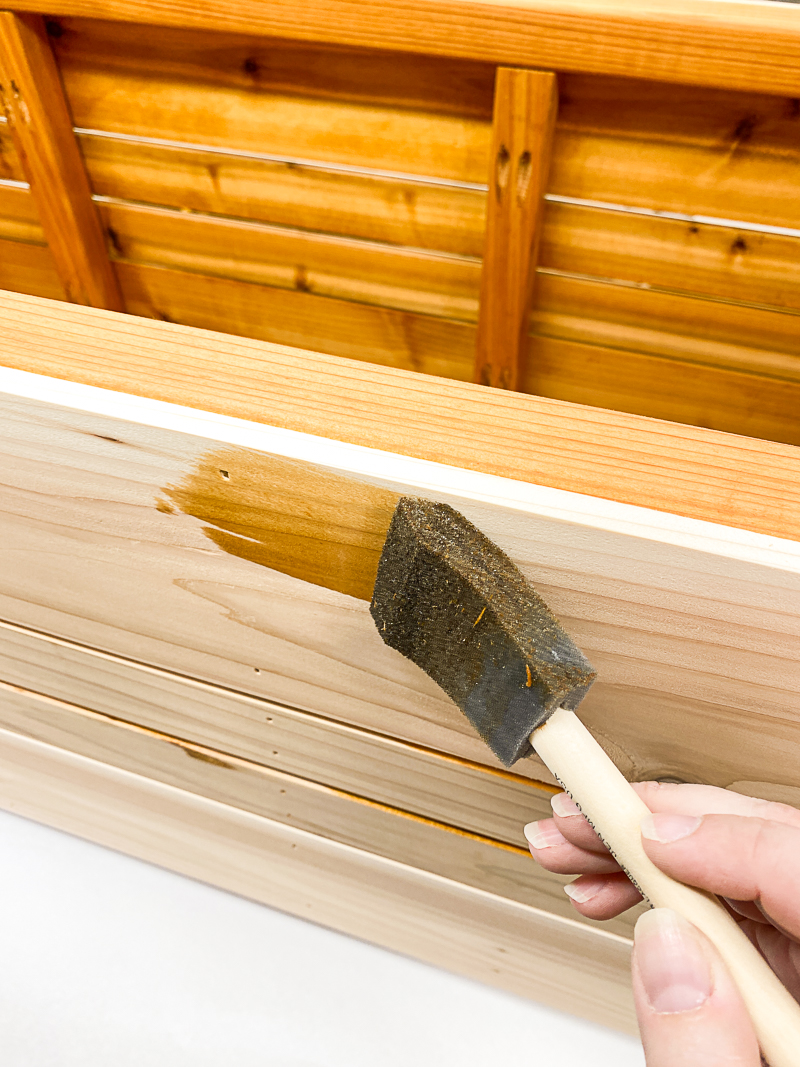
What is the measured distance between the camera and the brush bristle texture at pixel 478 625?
365mm

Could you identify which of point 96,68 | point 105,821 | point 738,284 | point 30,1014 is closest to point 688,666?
point 105,821

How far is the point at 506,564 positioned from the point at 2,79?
1454 millimetres

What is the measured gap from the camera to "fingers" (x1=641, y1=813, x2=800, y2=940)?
1.24ft

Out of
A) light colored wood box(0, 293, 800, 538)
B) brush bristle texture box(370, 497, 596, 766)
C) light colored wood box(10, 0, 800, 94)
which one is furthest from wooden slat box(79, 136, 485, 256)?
brush bristle texture box(370, 497, 596, 766)

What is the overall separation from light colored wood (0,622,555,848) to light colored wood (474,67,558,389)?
0.94 m

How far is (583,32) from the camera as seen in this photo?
963 mm

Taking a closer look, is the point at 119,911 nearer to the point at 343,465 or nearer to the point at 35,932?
the point at 35,932

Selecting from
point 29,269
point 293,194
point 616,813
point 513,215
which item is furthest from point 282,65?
point 616,813

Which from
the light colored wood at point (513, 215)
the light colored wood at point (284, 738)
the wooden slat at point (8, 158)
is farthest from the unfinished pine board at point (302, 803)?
the wooden slat at point (8, 158)

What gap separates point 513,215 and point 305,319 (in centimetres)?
53

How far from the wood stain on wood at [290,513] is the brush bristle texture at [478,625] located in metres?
0.03

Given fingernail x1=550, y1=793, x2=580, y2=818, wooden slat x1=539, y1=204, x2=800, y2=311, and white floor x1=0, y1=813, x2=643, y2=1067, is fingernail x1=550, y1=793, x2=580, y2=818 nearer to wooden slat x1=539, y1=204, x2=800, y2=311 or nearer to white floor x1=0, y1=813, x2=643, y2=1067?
white floor x1=0, y1=813, x2=643, y2=1067

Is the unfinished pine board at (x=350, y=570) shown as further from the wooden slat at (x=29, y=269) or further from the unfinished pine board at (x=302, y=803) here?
the wooden slat at (x=29, y=269)

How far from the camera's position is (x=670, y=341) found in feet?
4.31
